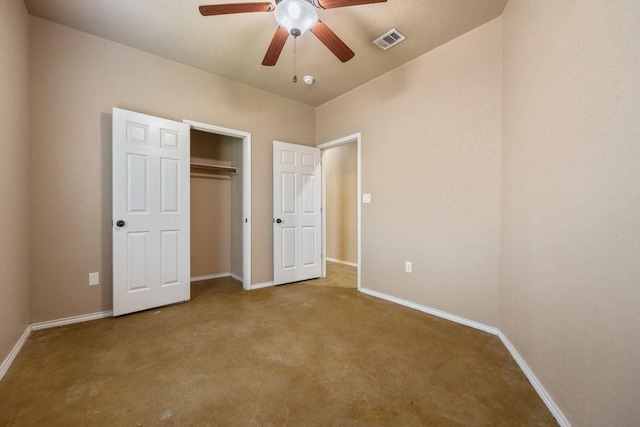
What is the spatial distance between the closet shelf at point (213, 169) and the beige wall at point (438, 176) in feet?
6.80

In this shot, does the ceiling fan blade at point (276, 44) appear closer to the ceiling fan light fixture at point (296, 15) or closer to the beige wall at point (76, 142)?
the ceiling fan light fixture at point (296, 15)

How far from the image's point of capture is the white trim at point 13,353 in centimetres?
164

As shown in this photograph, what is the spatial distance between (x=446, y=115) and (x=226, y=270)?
384 cm

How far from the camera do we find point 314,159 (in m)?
4.04

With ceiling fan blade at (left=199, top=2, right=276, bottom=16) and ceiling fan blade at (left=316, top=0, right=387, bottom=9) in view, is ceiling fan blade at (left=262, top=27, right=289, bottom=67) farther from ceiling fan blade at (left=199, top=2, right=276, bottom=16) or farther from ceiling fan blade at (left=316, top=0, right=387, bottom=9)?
ceiling fan blade at (left=316, top=0, right=387, bottom=9)

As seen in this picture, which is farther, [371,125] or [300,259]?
[300,259]

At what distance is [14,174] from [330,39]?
103 inches

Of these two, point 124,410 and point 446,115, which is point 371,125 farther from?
point 124,410

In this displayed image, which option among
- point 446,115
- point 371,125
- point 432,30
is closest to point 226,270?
point 371,125

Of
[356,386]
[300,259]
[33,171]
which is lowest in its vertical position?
[356,386]

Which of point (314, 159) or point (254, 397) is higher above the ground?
point (314, 159)

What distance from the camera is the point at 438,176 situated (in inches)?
104

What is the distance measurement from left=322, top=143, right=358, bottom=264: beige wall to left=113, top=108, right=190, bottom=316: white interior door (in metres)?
3.03

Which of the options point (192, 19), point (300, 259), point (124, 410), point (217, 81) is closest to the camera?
point (124, 410)
